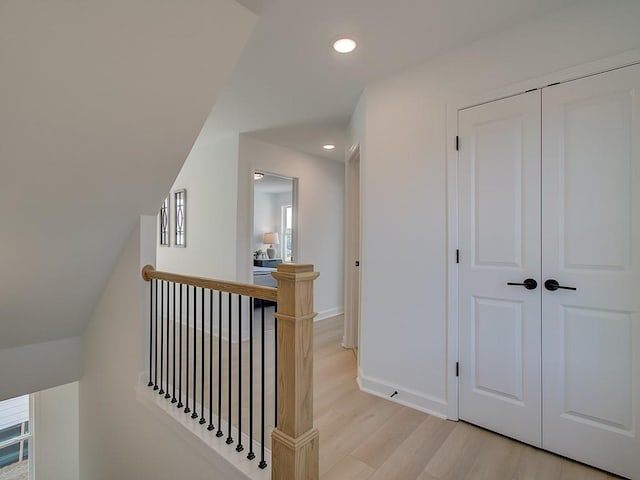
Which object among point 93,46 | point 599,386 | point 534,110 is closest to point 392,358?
point 599,386

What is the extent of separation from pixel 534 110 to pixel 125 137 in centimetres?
234

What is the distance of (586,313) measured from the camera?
1683 millimetres

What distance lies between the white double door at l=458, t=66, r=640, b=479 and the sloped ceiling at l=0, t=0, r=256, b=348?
1673 mm

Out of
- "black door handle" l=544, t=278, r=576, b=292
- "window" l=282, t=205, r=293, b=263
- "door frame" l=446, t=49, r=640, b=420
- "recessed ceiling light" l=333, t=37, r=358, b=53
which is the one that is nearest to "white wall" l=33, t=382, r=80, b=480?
"door frame" l=446, t=49, r=640, b=420

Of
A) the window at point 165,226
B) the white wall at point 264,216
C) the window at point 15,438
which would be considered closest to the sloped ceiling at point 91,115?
the window at point 165,226

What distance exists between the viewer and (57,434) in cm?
357

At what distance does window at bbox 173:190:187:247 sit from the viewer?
4531 millimetres

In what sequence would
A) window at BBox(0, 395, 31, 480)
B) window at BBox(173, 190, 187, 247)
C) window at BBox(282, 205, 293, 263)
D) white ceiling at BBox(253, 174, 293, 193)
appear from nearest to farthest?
window at BBox(0, 395, 31, 480) → window at BBox(173, 190, 187, 247) → white ceiling at BBox(253, 174, 293, 193) → window at BBox(282, 205, 293, 263)

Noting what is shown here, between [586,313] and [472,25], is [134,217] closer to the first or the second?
[472,25]

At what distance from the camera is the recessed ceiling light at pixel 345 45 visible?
2.02 metres

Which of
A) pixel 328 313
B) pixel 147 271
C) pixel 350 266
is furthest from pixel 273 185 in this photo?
pixel 147 271

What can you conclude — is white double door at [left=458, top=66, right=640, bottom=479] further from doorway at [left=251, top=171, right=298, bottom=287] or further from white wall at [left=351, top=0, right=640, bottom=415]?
doorway at [left=251, top=171, right=298, bottom=287]

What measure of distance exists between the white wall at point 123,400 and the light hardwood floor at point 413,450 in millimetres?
799

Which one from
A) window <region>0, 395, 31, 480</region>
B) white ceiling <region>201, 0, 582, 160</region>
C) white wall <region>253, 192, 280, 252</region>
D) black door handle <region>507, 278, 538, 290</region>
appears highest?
white ceiling <region>201, 0, 582, 160</region>
